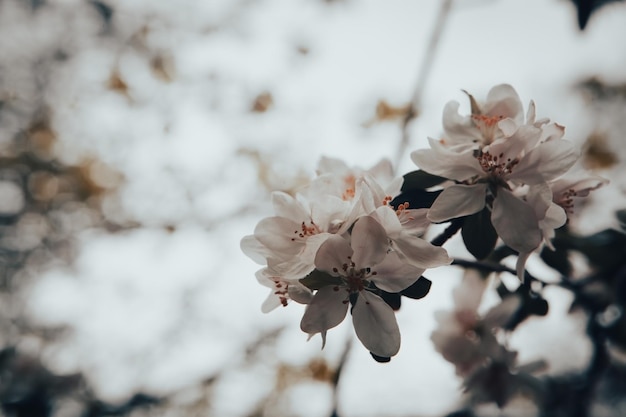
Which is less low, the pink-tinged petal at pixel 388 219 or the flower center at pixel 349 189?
the pink-tinged petal at pixel 388 219

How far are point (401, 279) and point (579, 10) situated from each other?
44.1 inches

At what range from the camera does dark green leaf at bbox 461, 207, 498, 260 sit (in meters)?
1.19

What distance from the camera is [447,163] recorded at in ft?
3.93

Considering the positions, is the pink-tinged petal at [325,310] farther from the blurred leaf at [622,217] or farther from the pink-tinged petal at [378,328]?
the blurred leaf at [622,217]

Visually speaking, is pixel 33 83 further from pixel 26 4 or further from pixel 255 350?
pixel 255 350

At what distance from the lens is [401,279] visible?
1.08 meters

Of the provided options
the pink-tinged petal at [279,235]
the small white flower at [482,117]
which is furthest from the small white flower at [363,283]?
the small white flower at [482,117]

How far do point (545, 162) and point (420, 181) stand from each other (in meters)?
0.29

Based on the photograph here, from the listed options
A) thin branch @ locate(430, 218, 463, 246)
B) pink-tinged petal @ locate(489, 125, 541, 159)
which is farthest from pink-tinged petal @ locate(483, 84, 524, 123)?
thin branch @ locate(430, 218, 463, 246)

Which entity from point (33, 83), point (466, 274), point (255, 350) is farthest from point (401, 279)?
point (33, 83)

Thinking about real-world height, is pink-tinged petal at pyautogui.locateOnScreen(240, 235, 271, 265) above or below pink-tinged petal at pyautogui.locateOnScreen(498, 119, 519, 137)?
below

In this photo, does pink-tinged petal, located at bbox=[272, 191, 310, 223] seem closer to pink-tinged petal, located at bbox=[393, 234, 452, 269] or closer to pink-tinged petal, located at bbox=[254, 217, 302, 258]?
pink-tinged petal, located at bbox=[254, 217, 302, 258]

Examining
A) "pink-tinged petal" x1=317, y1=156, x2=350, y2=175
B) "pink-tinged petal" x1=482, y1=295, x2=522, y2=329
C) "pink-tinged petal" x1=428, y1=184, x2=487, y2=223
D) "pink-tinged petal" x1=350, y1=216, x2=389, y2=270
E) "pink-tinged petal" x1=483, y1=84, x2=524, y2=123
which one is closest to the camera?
"pink-tinged petal" x1=350, y1=216, x2=389, y2=270

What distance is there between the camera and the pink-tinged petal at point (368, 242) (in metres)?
1.03
